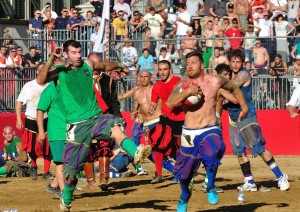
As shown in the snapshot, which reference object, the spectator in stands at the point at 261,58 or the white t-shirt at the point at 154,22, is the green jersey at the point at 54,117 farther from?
the white t-shirt at the point at 154,22

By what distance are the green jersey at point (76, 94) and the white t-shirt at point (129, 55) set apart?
1143cm

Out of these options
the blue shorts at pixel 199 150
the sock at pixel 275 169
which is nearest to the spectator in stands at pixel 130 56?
the sock at pixel 275 169

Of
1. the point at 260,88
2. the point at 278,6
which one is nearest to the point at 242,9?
the point at 278,6

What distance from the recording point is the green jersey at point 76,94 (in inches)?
463

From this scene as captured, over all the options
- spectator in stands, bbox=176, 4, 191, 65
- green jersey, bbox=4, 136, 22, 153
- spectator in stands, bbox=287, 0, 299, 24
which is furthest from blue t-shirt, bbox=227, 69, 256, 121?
spectator in stands, bbox=287, 0, 299, 24

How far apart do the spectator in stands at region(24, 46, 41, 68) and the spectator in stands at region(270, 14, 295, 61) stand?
6.02 meters

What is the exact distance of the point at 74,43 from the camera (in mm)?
11727

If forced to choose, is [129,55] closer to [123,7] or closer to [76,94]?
[123,7]

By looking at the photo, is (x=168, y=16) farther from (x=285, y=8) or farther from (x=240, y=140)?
(x=240, y=140)

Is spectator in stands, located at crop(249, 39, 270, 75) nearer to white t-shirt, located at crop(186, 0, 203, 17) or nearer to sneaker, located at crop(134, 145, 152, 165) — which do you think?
white t-shirt, located at crop(186, 0, 203, 17)

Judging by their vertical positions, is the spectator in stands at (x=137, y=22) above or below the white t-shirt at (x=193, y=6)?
below

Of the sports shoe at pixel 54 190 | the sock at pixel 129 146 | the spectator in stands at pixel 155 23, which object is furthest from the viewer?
the spectator in stands at pixel 155 23

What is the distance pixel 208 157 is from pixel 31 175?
652cm

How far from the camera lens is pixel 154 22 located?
2539 centimetres
